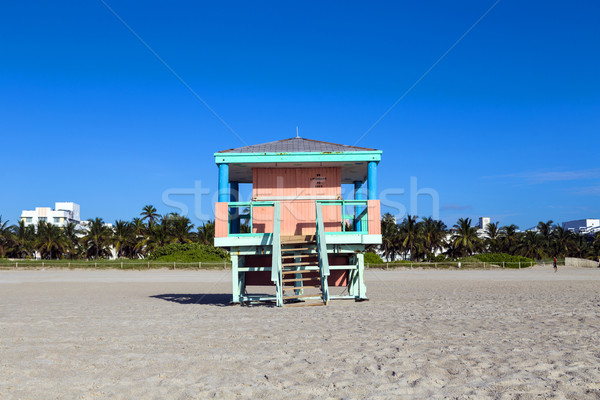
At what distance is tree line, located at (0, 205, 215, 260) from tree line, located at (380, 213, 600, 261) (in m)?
29.3

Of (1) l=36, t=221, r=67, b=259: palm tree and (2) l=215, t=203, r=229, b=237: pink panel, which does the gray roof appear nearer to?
(2) l=215, t=203, r=229, b=237: pink panel

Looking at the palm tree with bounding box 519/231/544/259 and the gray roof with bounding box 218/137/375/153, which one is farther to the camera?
the palm tree with bounding box 519/231/544/259

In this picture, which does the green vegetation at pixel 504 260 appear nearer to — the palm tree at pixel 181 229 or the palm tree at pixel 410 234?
the palm tree at pixel 410 234

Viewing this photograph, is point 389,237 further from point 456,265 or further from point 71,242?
point 71,242

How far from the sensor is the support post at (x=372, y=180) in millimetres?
12344

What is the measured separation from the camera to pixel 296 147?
12961 mm

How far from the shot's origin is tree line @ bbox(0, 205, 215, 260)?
72688 mm

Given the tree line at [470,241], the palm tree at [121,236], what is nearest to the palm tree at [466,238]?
the tree line at [470,241]

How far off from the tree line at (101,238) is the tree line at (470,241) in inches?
1155

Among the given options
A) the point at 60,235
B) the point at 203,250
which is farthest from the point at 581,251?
the point at 60,235

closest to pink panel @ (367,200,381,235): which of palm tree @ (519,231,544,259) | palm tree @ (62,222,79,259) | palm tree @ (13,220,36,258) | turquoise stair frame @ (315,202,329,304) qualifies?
turquoise stair frame @ (315,202,329,304)

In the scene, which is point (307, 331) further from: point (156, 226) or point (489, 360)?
point (156, 226)

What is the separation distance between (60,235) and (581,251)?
83.9m

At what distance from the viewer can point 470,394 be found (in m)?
4.25
